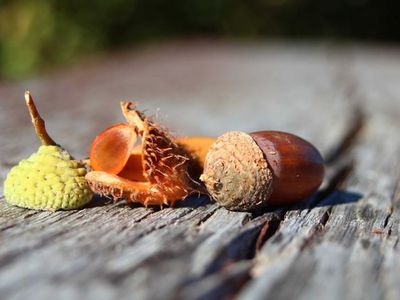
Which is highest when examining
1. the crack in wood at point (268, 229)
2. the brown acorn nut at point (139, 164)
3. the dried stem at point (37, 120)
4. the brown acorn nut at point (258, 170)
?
the dried stem at point (37, 120)

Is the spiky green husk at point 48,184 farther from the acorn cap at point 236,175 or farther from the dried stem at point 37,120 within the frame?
the acorn cap at point 236,175

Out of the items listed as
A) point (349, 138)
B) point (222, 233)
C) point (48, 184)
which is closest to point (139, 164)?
point (48, 184)

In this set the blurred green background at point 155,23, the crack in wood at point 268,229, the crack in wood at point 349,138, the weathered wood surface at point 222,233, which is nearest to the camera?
the weathered wood surface at point 222,233

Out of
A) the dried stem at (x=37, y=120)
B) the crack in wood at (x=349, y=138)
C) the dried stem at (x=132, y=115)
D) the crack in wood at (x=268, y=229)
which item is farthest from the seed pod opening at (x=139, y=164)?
the crack in wood at (x=349, y=138)

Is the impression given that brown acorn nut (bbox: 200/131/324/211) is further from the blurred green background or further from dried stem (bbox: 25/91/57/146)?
the blurred green background

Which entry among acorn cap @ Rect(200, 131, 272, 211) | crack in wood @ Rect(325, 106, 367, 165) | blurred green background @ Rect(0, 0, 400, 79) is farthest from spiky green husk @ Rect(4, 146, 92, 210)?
blurred green background @ Rect(0, 0, 400, 79)
